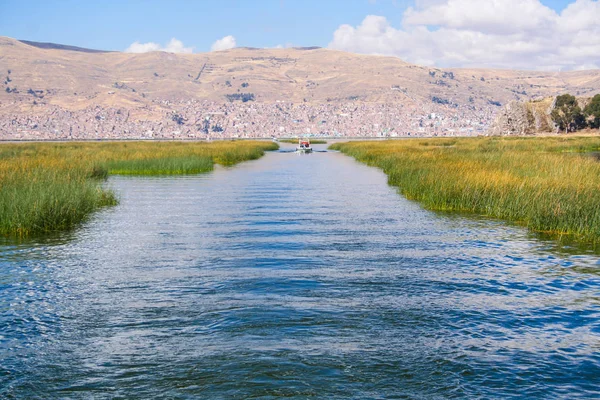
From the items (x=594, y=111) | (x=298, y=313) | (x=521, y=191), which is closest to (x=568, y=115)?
(x=594, y=111)

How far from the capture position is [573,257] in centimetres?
1694

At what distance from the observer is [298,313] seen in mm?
11820

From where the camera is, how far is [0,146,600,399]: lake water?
888 cm

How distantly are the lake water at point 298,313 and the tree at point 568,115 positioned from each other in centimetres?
11313

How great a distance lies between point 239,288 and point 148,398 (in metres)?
5.47

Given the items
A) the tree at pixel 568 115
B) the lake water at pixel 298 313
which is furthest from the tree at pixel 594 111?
the lake water at pixel 298 313

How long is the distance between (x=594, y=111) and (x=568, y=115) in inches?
221

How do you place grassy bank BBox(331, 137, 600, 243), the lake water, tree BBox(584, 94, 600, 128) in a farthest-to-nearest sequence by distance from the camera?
tree BBox(584, 94, 600, 128) < grassy bank BBox(331, 137, 600, 243) < the lake water

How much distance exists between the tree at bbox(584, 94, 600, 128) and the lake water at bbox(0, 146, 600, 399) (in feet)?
363

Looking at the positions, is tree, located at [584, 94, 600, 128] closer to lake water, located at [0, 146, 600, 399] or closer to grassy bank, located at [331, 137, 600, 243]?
grassy bank, located at [331, 137, 600, 243]

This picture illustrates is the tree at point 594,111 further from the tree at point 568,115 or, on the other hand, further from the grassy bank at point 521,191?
the grassy bank at point 521,191

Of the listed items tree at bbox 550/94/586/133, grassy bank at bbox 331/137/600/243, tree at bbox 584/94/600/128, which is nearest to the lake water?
grassy bank at bbox 331/137/600/243

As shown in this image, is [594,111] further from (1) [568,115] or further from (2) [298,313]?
(2) [298,313]

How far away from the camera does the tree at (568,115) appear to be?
123750 mm
